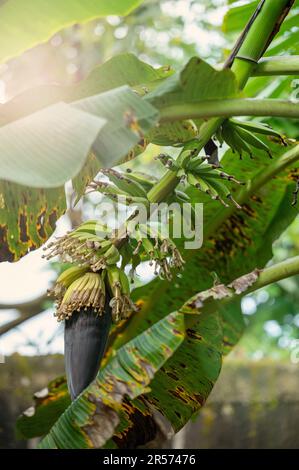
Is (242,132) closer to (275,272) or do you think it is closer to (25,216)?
(275,272)

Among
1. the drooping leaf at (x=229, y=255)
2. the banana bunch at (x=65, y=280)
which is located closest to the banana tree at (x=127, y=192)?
the banana bunch at (x=65, y=280)

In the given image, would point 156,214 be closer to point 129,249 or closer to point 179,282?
point 129,249

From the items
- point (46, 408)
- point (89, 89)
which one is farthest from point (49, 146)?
point (46, 408)

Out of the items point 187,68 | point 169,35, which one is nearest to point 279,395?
point 187,68

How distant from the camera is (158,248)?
32.4 inches

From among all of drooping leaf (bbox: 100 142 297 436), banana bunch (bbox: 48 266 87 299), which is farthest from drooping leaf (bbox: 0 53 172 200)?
drooping leaf (bbox: 100 142 297 436)

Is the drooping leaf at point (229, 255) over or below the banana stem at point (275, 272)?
below

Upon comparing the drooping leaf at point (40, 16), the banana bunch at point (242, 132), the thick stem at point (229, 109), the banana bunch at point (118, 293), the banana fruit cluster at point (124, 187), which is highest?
the drooping leaf at point (40, 16)

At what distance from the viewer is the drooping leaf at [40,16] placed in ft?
2.88

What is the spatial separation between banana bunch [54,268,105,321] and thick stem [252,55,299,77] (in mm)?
351

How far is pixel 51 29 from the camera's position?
0.89 metres

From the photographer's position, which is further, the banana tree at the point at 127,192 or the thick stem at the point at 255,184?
the thick stem at the point at 255,184

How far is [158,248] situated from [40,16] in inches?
14.6

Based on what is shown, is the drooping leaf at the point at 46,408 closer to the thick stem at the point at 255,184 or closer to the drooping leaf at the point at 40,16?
the thick stem at the point at 255,184
